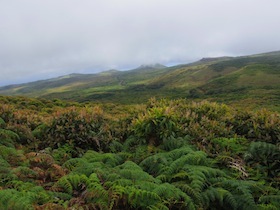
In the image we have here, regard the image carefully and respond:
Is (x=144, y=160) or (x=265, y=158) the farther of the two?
(x=265, y=158)

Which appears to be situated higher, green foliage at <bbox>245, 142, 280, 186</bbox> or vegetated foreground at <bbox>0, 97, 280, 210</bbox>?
vegetated foreground at <bbox>0, 97, 280, 210</bbox>

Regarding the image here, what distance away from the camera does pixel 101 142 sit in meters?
8.62

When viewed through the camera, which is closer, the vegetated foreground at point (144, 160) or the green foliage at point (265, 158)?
the vegetated foreground at point (144, 160)

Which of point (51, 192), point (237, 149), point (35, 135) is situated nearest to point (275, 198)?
point (237, 149)

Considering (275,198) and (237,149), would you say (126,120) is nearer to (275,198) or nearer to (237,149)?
(237,149)

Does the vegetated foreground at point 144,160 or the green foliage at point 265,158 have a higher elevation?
the vegetated foreground at point 144,160

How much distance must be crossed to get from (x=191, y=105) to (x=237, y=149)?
3.68 m

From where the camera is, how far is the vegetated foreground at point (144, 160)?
15.5 ft

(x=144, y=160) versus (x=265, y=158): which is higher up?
(x=144, y=160)

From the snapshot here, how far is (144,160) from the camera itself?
6.58 metres

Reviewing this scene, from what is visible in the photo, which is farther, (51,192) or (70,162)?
(70,162)

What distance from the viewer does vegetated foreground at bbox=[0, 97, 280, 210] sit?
4.73 m

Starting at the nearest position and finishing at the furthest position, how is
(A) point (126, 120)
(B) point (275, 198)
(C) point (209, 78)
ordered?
(B) point (275, 198)
(A) point (126, 120)
(C) point (209, 78)

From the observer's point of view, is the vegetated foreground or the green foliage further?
the green foliage
